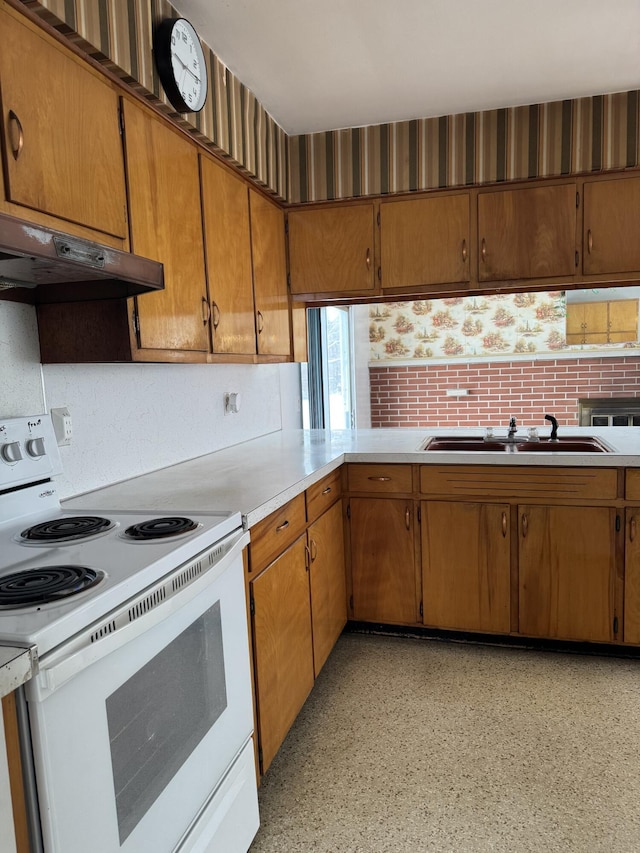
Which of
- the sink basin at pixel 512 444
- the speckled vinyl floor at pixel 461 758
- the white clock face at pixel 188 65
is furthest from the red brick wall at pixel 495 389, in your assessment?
the white clock face at pixel 188 65

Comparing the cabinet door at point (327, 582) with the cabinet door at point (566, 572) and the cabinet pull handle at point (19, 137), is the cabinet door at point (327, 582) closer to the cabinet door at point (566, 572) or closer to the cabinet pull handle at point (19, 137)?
A: the cabinet door at point (566, 572)

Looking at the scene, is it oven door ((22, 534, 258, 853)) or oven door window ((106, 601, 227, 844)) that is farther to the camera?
oven door window ((106, 601, 227, 844))

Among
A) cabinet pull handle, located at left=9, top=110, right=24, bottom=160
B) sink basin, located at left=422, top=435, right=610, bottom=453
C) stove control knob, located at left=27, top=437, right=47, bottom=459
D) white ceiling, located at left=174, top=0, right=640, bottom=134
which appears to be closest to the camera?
cabinet pull handle, located at left=9, top=110, right=24, bottom=160

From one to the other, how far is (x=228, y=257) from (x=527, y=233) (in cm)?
145

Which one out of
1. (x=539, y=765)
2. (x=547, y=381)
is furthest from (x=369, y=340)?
(x=539, y=765)

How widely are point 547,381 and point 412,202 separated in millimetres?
3777

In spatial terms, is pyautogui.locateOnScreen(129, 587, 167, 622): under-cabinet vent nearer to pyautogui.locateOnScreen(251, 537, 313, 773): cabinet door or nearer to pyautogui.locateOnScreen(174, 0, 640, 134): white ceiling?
pyautogui.locateOnScreen(251, 537, 313, 773): cabinet door

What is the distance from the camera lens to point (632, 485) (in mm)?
2469

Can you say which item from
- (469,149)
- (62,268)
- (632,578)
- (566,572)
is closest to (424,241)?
(469,149)

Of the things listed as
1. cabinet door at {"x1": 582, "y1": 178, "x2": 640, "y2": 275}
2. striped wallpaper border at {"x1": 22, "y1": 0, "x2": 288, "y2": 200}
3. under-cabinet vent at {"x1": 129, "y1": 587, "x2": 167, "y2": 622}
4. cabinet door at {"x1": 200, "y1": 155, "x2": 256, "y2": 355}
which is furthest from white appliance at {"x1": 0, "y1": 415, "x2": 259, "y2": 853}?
cabinet door at {"x1": 582, "y1": 178, "x2": 640, "y2": 275}

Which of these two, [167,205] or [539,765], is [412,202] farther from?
[539,765]

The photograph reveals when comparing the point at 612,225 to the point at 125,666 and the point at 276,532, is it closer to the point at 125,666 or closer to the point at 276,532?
the point at 276,532

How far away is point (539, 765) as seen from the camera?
195 cm

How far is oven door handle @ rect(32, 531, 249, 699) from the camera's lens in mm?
908
